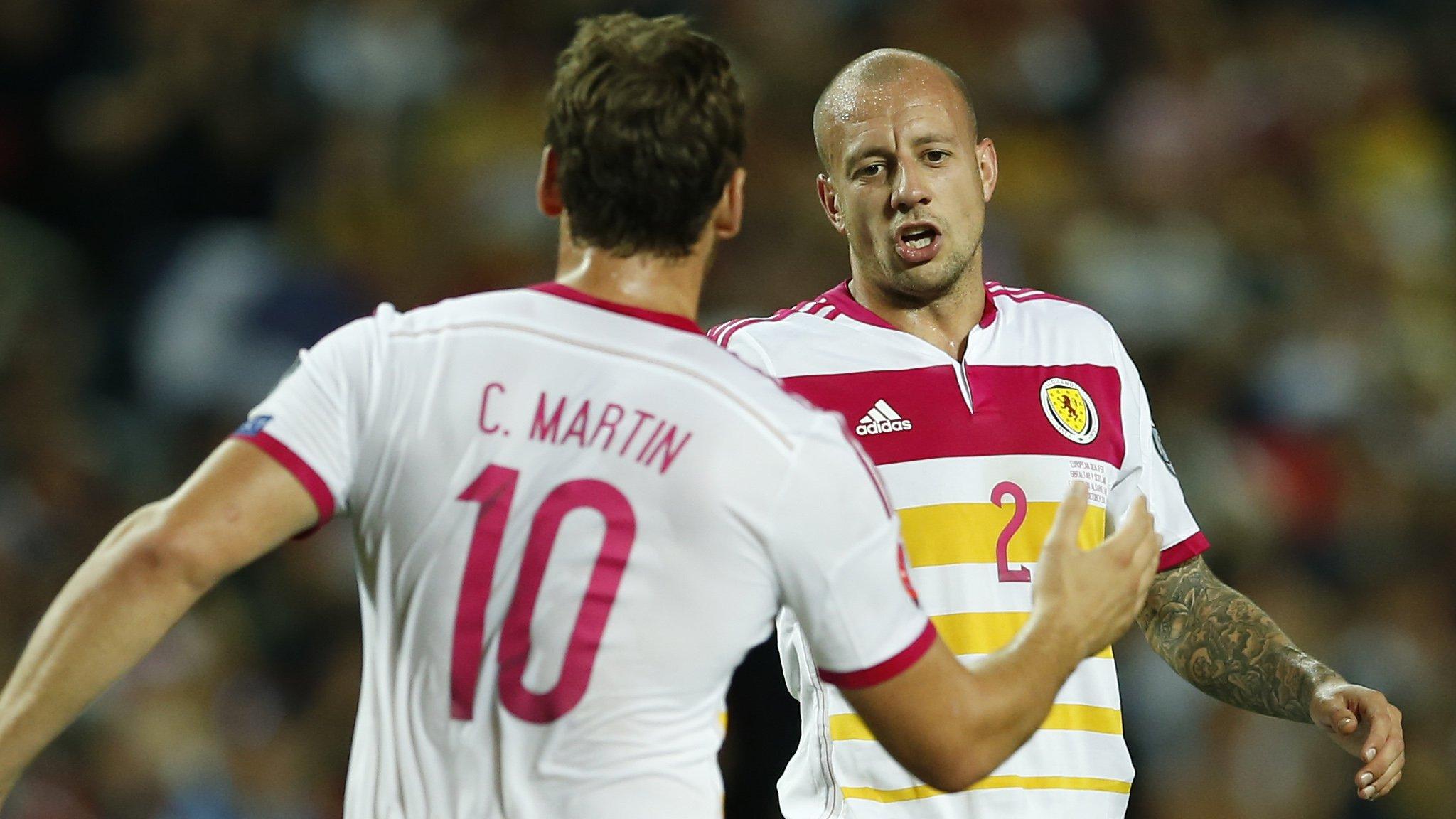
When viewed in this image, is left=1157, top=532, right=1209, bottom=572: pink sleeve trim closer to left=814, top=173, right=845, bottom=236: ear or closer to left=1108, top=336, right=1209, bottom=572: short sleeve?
left=1108, top=336, right=1209, bottom=572: short sleeve

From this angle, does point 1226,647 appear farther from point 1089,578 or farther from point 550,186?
point 550,186

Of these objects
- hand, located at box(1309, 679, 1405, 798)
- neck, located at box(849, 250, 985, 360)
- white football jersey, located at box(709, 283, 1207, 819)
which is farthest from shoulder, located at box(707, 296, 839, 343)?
hand, located at box(1309, 679, 1405, 798)

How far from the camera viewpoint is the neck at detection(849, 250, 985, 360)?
160 inches

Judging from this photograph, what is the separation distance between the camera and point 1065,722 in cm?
377

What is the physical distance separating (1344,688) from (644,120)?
2.18 meters

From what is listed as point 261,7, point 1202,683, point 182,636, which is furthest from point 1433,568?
point 261,7

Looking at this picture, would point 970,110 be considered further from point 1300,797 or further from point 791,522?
point 1300,797

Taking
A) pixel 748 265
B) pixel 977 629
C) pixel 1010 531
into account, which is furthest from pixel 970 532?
pixel 748 265

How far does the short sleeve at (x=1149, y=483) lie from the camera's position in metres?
4.05

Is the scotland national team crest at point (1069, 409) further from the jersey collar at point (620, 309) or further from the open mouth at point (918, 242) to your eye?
the jersey collar at point (620, 309)

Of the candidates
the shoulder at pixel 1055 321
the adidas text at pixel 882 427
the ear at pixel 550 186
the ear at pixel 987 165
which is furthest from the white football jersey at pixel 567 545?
the ear at pixel 987 165

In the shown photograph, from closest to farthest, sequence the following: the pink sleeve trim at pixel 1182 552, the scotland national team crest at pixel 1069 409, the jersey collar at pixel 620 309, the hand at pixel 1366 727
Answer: the jersey collar at pixel 620 309 → the hand at pixel 1366 727 → the scotland national team crest at pixel 1069 409 → the pink sleeve trim at pixel 1182 552

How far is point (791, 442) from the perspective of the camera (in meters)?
2.49

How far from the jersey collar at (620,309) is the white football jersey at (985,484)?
1.30 meters
